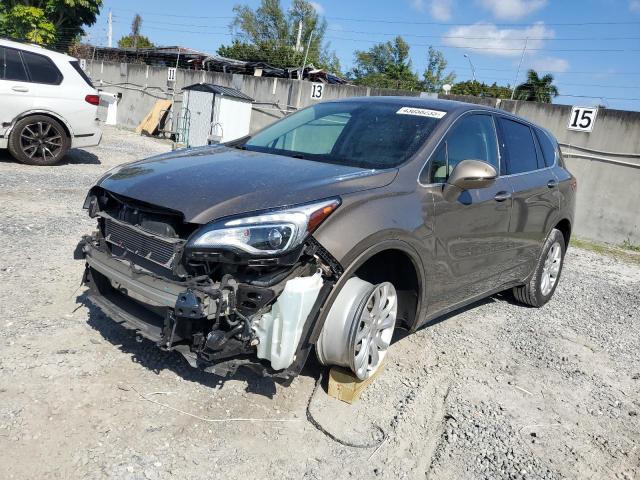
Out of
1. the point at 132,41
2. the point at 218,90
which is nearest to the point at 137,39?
the point at 132,41

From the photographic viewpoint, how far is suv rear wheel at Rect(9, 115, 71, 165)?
8531mm

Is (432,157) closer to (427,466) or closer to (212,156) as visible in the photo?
(212,156)

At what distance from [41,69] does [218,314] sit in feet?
25.8

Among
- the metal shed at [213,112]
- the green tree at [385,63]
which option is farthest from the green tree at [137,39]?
the metal shed at [213,112]

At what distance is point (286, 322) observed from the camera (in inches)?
98.9

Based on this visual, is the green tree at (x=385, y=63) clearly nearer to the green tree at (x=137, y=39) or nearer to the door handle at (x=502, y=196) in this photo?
the green tree at (x=137, y=39)

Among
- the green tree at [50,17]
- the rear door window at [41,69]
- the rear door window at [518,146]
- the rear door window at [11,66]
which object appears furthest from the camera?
Answer: the green tree at [50,17]

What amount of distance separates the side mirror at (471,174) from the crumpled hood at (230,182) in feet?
1.41

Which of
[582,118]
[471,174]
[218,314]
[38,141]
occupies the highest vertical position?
[582,118]

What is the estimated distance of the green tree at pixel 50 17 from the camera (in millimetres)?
24984

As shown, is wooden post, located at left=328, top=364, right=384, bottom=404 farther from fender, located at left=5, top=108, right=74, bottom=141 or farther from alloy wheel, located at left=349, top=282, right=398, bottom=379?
fender, located at left=5, top=108, right=74, bottom=141

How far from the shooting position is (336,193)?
2768mm

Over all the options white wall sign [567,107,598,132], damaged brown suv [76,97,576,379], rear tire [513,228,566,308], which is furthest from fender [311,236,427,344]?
white wall sign [567,107,598,132]

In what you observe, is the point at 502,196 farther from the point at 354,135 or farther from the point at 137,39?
the point at 137,39
